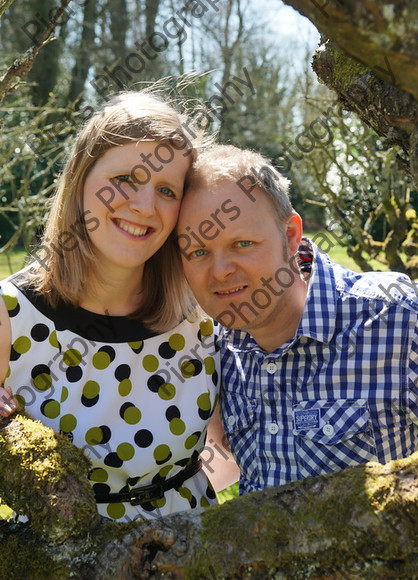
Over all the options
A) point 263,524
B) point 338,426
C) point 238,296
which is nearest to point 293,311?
point 238,296

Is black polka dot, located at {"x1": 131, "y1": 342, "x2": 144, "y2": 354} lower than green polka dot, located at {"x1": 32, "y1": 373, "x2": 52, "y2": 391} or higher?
lower

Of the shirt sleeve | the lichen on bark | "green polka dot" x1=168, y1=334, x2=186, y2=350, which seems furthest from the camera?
"green polka dot" x1=168, y1=334, x2=186, y2=350

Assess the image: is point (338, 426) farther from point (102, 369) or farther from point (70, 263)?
point (70, 263)

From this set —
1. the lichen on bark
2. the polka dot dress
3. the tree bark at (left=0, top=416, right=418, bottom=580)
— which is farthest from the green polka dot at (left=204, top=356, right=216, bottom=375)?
the tree bark at (left=0, top=416, right=418, bottom=580)

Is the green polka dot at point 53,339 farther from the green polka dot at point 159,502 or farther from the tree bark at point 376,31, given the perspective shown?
the tree bark at point 376,31

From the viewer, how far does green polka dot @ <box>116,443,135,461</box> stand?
7.26 ft

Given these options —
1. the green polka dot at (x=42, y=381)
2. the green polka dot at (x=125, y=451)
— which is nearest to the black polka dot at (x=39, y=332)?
the green polka dot at (x=42, y=381)

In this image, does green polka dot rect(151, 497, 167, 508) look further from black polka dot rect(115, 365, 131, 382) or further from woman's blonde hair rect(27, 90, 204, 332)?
woman's blonde hair rect(27, 90, 204, 332)

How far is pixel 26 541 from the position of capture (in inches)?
57.2

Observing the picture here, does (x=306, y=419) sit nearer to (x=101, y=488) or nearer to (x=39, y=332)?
(x=101, y=488)

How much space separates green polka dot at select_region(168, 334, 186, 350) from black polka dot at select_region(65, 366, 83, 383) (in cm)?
37

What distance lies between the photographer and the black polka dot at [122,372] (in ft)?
7.54

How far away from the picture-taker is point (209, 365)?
8.04 ft

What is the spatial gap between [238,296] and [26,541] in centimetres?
107
